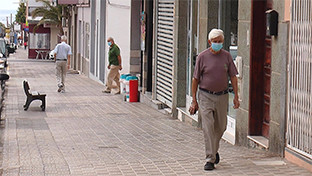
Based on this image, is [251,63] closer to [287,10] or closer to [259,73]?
[259,73]

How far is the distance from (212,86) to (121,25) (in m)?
18.0

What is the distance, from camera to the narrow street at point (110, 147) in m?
9.46

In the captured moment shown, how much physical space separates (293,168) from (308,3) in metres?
2.03

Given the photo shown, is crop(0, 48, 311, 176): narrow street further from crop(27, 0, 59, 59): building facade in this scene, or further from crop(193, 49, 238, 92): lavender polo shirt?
crop(27, 0, 59, 59): building facade

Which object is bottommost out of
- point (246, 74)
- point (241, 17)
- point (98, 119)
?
point (98, 119)

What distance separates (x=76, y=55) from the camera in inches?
1804

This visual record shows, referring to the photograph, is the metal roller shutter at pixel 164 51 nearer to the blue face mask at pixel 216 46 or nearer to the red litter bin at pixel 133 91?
the red litter bin at pixel 133 91

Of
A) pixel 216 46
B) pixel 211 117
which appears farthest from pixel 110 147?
pixel 216 46

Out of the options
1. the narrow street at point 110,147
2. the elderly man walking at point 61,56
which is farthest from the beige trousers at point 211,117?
the elderly man walking at point 61,56

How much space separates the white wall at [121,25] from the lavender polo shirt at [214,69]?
53.3 feet

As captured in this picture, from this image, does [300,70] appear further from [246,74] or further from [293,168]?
[246,74]

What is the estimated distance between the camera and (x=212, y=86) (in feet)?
30.3

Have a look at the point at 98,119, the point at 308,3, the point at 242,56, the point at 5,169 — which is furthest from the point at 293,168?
the point at 98,119

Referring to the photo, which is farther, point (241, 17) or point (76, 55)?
point (76, 55)
